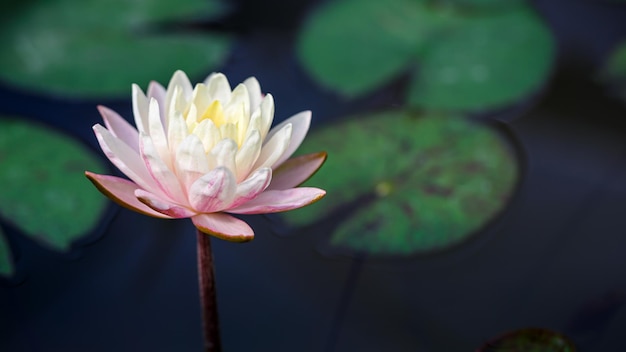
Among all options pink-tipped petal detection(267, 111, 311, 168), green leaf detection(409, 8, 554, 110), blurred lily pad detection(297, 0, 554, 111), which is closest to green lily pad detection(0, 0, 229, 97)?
blurred lily pad detection(297, 0, 554, 111)

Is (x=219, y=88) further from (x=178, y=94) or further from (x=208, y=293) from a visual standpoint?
(x=208, y=293)

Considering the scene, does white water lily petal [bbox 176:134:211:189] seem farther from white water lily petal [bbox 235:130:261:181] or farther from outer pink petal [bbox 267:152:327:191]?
outer pink petal [bbox 267:152:327:191]

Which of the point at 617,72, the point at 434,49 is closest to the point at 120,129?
the point at 434,49

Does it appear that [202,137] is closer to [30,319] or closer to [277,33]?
[30,319]

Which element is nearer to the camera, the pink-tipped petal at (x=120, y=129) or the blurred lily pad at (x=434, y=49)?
the pink-tipped petal at (x=120, y=129)

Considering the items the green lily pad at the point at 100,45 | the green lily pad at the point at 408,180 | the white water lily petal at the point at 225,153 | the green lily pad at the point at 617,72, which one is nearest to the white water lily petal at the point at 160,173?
the white water lily petal at the point at 225,153

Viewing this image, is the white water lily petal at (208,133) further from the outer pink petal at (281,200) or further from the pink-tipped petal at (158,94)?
the pink-tipped petal at (158,94)
